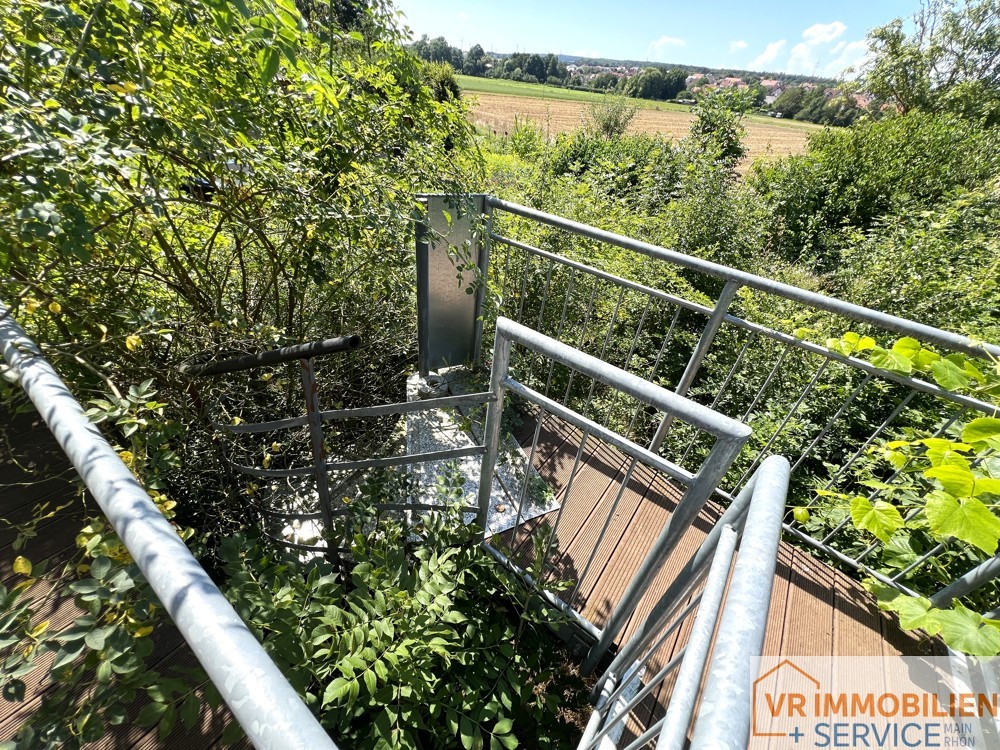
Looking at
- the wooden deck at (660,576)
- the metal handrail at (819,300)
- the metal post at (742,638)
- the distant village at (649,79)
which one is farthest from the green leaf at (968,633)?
the distant village at (649,79)

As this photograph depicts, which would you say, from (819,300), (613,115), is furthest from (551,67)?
(819,300)

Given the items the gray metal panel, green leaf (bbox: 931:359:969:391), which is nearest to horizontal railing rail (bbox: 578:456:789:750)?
green leaf (bbox: 931:359:969:391)

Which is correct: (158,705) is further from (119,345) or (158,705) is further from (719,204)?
(719,204)

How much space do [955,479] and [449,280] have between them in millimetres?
2797

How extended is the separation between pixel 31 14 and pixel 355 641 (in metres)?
2.19

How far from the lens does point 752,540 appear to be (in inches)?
32.0

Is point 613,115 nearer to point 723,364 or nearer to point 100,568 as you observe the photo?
point 723,364

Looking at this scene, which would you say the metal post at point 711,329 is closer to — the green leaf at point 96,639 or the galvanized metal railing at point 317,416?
the galvanized metal railing at point 317,416

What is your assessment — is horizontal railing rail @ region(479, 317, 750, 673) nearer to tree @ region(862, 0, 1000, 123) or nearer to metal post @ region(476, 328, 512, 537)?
metal post @ region(476, 328, 512, 537)

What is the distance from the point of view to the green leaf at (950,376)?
5.47ft

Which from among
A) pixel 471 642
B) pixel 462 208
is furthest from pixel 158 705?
pixel 462 208

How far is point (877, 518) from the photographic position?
1.76 metres

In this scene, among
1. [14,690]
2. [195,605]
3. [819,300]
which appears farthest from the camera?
[819,300]

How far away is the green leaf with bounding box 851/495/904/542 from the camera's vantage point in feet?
5.66
